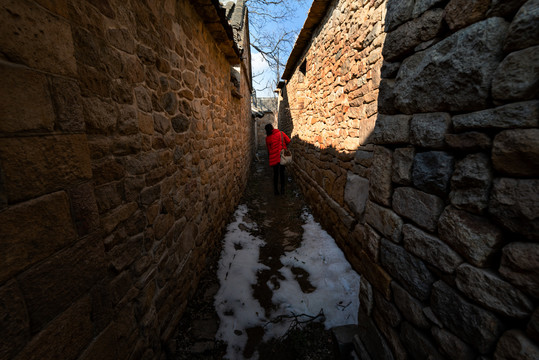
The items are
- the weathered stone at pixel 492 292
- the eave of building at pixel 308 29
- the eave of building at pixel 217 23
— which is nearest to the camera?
the weathered stone at pixel 492 292

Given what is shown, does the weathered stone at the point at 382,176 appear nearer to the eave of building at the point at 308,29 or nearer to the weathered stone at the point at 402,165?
the weathered stone at the point at 402,165

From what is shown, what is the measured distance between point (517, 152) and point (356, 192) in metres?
2.07

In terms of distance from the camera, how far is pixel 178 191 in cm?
205

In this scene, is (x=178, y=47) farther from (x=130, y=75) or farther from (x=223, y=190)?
(x=223, y=190)

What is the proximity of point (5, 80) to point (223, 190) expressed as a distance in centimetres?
314

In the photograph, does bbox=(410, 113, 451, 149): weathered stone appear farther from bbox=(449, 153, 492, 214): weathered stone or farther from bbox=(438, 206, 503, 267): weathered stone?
bbox=(438, 206, 503, 267): weathered stone

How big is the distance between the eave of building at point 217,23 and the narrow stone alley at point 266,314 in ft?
9.75

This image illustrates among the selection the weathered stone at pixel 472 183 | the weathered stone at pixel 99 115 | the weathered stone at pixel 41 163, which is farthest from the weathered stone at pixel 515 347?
the weathered stone at pixel 99 115

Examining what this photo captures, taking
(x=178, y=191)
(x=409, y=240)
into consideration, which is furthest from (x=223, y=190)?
(x=409, y=240)

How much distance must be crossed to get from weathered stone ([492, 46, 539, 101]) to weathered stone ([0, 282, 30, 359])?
157cm

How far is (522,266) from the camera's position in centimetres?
68

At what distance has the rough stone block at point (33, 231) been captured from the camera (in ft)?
1.98

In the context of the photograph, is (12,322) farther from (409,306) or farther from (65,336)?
(409,306)

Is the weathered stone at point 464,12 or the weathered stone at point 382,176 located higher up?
the weathered stone at point 464,12
